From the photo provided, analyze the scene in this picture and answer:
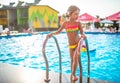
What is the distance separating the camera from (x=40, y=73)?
3.64 m

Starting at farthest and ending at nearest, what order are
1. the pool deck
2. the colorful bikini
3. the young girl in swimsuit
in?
the pool deck < the colorful bikini < the young girl in swimsuit

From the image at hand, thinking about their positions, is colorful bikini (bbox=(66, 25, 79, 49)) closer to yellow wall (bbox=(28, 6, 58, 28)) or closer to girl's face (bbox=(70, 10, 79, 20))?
girl's face (bbox=(70, 10, 79, 20))

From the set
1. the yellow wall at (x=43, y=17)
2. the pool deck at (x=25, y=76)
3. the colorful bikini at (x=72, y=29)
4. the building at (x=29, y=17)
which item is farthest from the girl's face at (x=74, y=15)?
the yellow wall at (x=43, y=17)

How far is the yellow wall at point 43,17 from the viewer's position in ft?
83.0

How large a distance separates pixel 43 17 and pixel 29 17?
6.01ft

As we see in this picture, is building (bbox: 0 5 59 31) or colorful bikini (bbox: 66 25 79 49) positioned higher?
building (bbox: 0 5 59 31)

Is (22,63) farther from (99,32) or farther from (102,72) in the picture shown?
(99,32)

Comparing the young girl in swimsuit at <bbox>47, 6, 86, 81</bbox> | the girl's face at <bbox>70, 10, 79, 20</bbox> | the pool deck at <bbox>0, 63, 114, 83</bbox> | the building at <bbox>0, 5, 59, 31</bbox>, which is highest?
the building at <bbox>0, 5, 59, 31</bbox>

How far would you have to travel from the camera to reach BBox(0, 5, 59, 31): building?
24828mm

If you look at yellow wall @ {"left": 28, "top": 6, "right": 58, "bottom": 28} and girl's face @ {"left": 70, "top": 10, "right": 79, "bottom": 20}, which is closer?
girl's face @ {"left": 70, "top": 10, "right": 79, "bottom": 20}

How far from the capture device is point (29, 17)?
2530 cm

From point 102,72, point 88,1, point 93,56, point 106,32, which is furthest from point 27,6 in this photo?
point 102,72

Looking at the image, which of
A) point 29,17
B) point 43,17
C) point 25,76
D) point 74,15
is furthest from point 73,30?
point 43,17

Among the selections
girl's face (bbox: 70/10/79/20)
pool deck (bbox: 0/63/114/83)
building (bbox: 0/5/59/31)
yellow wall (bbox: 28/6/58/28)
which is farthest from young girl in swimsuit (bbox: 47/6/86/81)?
yellow wall (bbox: 28/6/58/28)
